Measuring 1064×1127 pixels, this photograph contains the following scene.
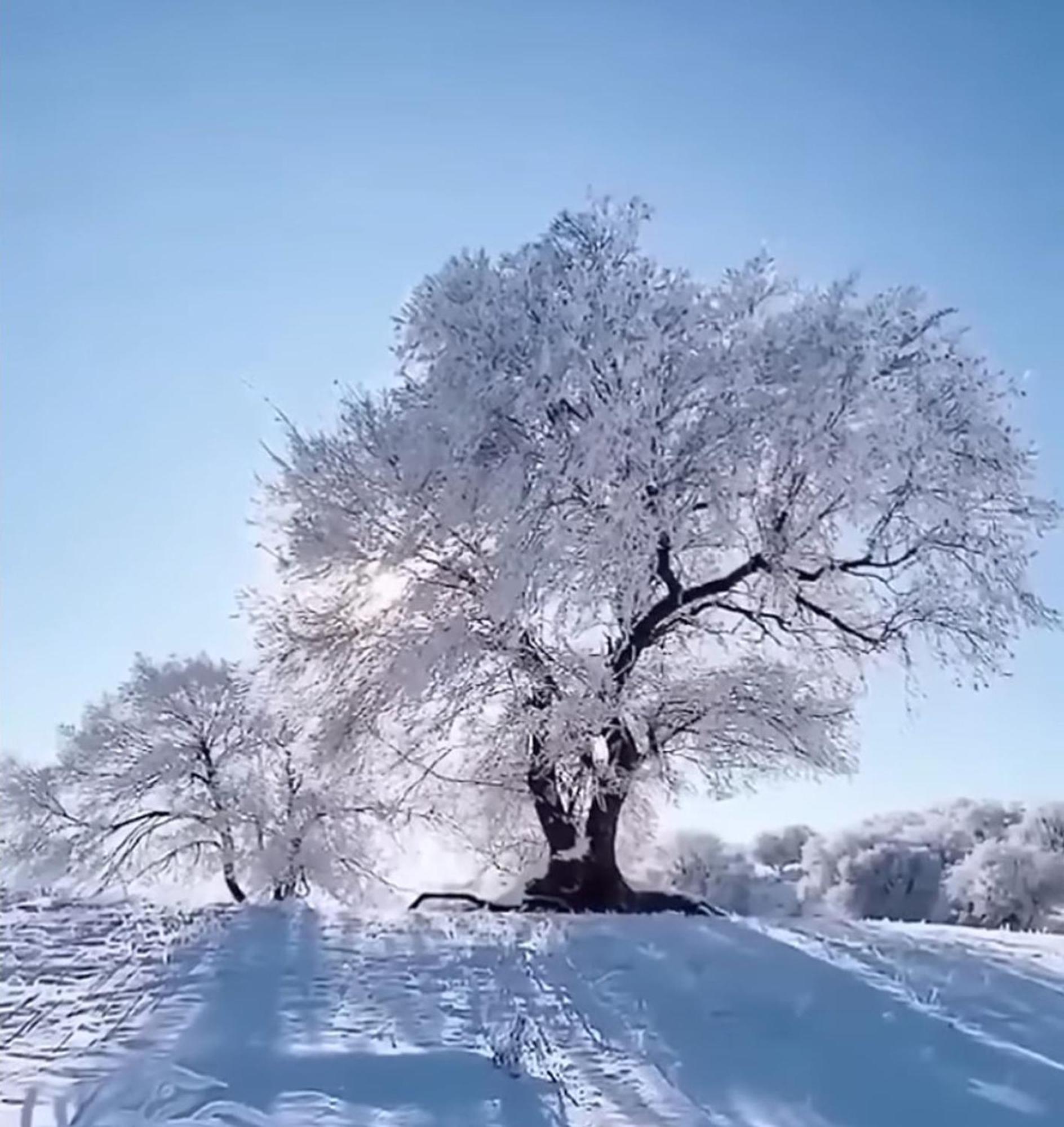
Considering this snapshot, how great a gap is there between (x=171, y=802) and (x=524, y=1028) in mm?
14654

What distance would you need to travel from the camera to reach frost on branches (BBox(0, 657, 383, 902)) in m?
18.3

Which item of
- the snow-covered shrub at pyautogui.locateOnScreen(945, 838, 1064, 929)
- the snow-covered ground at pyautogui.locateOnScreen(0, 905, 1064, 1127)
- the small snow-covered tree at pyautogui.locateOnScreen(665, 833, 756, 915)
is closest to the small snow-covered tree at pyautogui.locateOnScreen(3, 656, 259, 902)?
the small snow-covered tree at pyautogui.locateOnScreen(665, 833, 756, 915)

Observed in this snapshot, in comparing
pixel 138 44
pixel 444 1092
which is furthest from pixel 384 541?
pixel 444 1092

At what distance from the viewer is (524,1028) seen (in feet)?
17.4

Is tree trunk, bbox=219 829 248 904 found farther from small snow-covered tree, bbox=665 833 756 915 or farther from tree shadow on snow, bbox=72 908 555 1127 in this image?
tree shadow on snow, bbox=72 908 555 1127

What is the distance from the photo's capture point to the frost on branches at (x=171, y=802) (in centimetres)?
1830

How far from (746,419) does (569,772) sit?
3796 millimetres

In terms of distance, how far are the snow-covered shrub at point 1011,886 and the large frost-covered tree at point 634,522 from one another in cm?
1968

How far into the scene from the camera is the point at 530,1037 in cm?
512

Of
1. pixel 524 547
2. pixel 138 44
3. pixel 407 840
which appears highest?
pixel 138 44

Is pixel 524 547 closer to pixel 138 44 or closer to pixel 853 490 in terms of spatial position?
pixel 853 490

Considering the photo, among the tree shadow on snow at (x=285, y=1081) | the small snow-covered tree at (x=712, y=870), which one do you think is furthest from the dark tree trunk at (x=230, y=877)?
the tree shadow on snow at (x=285, y=1081)

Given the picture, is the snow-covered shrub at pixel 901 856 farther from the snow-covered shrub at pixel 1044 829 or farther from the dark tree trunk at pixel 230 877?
the dark tree trunk at pixel 230 877

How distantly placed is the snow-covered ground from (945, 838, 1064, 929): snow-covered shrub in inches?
901
